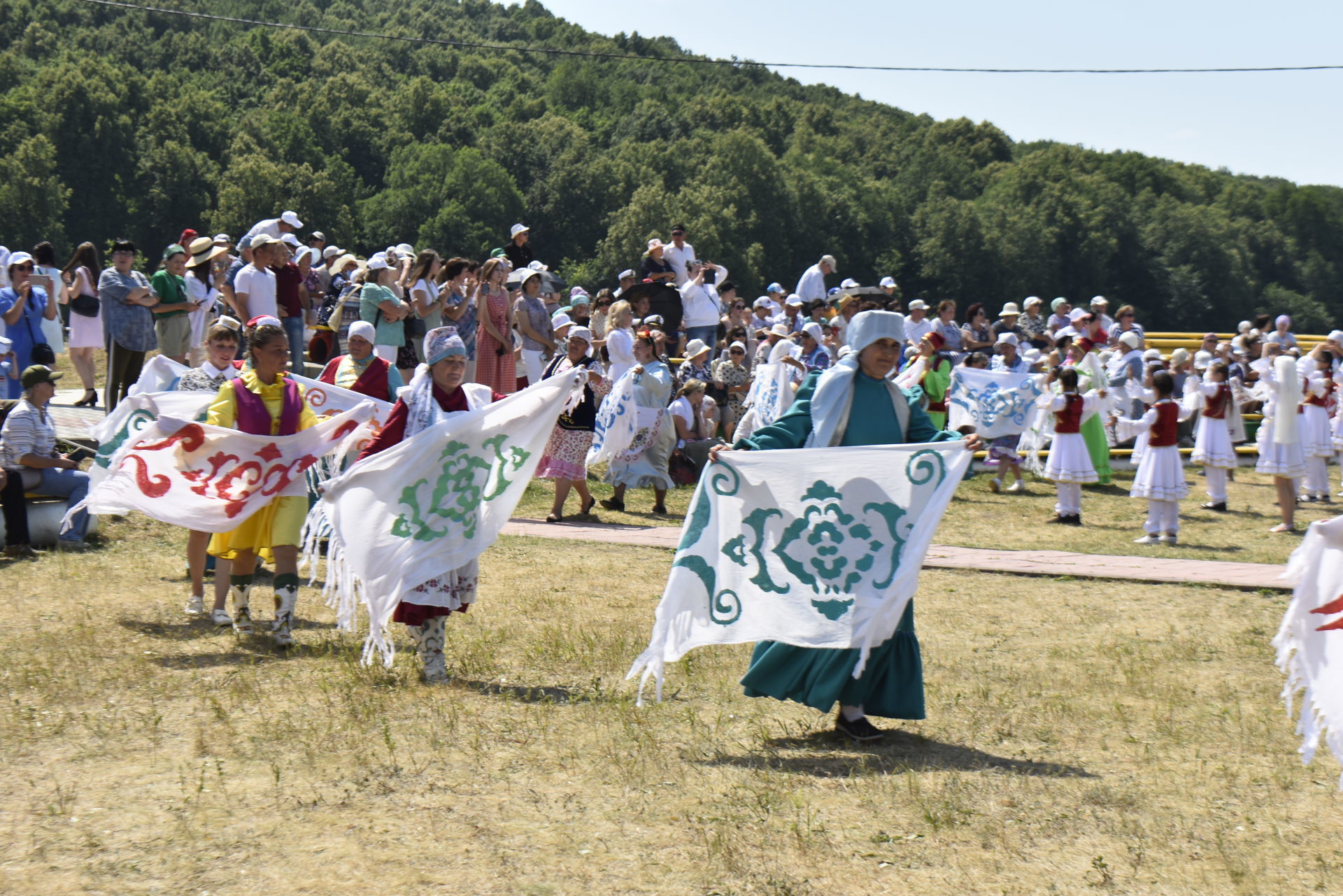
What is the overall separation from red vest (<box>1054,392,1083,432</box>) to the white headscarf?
29.1ft

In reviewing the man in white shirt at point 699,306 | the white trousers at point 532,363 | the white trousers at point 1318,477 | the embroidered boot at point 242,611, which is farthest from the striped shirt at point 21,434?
the white trousers at point 1318,477

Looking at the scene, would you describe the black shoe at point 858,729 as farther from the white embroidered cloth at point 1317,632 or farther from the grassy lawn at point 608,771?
the white embroidered cloth at point 1317,632

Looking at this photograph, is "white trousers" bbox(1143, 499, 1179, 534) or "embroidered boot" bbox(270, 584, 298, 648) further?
"white trousers" bbox(1143, 499, 1179, 534)

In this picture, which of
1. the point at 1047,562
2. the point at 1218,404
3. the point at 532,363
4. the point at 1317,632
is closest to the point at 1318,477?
the point at 1218,404

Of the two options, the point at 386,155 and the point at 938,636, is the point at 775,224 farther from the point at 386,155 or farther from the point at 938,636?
the point at 938,636

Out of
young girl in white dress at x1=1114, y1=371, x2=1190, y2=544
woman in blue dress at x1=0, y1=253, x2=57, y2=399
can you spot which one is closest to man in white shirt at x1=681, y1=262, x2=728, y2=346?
young girl in white dress at x1=1114, y1=371, x2=1190, y2=544

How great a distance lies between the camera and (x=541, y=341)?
15.5 m

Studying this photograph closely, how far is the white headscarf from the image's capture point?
21.0 feet

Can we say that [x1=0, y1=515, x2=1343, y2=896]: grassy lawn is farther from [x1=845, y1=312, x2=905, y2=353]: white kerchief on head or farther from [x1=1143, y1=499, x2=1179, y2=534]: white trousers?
[x1=1143, y1=499, x2=1179, y2=534]: white trousers

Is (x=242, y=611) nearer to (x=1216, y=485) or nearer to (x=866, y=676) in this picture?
(x=866, y=676)

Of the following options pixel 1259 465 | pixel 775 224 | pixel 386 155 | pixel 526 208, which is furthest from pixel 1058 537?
pixel 386 155

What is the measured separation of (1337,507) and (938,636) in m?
9.87

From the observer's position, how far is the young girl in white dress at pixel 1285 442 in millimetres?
14344

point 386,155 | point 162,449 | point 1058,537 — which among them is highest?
point 386,155
